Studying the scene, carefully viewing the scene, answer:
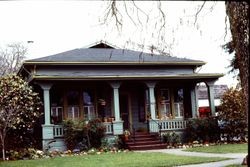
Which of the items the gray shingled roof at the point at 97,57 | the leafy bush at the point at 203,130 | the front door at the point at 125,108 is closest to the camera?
the leafy bush at the point at 203,130

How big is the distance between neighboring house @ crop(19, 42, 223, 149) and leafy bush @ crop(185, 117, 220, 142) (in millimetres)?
879

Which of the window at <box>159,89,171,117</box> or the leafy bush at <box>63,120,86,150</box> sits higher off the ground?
the window at <box>159,89,171,117</box>

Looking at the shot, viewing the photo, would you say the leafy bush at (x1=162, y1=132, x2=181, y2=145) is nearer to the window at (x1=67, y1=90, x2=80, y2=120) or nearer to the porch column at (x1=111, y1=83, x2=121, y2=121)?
the porch column at (x1=111, y1=83, x2=121, y2=121)

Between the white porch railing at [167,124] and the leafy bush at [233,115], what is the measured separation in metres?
2.19

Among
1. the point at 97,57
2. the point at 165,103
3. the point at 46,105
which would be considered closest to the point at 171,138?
the point at 165,103

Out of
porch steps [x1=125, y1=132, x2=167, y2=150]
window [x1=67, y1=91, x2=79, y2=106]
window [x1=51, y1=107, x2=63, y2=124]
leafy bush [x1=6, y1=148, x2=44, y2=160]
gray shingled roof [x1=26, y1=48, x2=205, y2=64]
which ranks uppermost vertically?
gray shingled roof [x1=26, y1=48, x2=205, y2=64]

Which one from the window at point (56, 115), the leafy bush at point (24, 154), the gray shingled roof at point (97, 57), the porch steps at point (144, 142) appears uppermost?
the gray shingled roof at point (97, 57)

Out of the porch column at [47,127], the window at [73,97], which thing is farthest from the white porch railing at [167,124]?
the porch column at [47,127]

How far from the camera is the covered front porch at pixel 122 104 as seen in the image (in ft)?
75.0

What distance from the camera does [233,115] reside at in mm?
22875

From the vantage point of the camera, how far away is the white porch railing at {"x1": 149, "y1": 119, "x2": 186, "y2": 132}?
23.5 metres

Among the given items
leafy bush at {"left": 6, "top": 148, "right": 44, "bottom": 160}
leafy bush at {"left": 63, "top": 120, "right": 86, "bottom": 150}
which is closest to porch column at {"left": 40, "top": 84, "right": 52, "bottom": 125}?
leafy bush at {"left": 63, "top": 120, "right": 86, "bottom": 150}

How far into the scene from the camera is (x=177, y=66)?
1041 inches

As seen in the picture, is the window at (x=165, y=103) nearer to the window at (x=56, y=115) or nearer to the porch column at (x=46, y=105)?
the window at (x=56, y=115)
